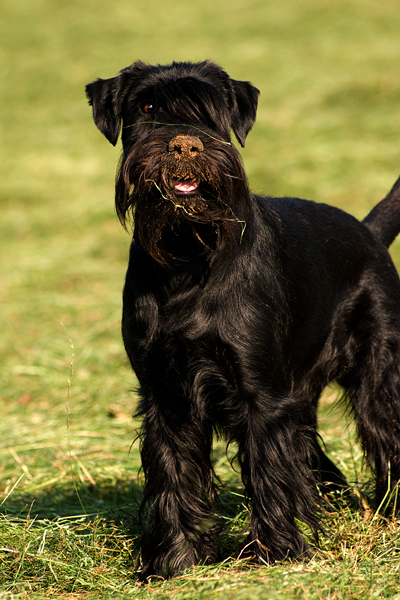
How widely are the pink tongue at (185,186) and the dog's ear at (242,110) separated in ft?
2.10

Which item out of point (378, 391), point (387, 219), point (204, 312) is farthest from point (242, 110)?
point (378, 391)

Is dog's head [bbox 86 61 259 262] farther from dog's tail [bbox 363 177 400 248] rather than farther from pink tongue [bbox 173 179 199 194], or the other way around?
dog's tail [bbox 363 177 400 248]

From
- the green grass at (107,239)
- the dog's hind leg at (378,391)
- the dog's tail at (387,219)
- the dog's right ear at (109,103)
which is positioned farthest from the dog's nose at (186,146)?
the dog's tail at (387,219)

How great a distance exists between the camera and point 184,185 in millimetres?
2955

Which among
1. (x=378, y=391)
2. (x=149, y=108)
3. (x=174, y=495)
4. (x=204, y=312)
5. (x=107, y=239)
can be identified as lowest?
(x=174, y=495)


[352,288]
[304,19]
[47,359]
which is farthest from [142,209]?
[304,19]

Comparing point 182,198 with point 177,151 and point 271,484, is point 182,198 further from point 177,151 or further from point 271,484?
point 271,484

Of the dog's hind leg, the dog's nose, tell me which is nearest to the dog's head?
the dog's nose

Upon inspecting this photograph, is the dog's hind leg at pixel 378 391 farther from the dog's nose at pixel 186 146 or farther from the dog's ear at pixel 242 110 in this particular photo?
the dog's nose at pixel 186 146

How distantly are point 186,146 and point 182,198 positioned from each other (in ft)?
0.79

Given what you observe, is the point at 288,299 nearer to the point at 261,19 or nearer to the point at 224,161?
the point at 224,161

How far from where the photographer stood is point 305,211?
4156 millimetres

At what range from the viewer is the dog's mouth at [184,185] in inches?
115

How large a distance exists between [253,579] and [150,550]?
2.71 ft
